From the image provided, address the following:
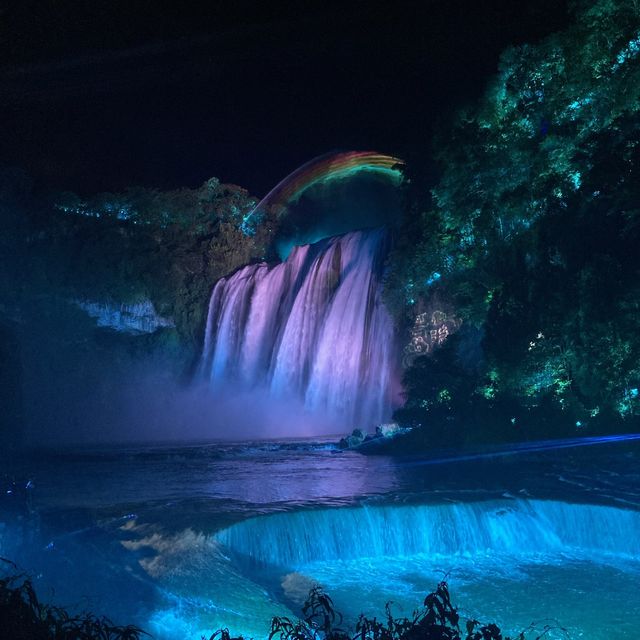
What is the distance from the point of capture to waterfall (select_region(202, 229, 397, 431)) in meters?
19.9

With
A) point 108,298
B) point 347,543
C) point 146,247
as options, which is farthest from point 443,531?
point 146,247

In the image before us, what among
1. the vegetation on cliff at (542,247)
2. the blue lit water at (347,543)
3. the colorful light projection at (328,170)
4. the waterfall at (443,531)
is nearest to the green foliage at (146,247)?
the colorful light projection at (328,170)

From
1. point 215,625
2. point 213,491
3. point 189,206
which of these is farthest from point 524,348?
point 189,206

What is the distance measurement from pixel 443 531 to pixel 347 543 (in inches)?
57.3

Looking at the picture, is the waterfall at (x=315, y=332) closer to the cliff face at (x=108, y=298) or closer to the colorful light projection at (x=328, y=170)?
the cliff face at (x=108, y=298)

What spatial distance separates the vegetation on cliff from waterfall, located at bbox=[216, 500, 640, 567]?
4845mm

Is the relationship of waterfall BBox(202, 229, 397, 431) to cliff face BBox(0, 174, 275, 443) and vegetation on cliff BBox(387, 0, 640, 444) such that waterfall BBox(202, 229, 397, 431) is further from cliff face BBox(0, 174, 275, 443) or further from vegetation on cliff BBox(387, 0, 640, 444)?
vegetation on cliff BBox(387, 0, 640, 444)

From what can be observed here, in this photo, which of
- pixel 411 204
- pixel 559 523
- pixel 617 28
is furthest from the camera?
pixel 411 204

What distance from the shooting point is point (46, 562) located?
23.9 feet

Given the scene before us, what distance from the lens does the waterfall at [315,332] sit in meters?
19.9

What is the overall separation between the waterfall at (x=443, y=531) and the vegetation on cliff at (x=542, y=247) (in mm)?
4845

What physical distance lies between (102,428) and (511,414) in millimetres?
20782

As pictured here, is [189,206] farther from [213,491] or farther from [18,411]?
[213,491]

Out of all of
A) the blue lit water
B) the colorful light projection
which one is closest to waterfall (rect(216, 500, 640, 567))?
the blue lit water
